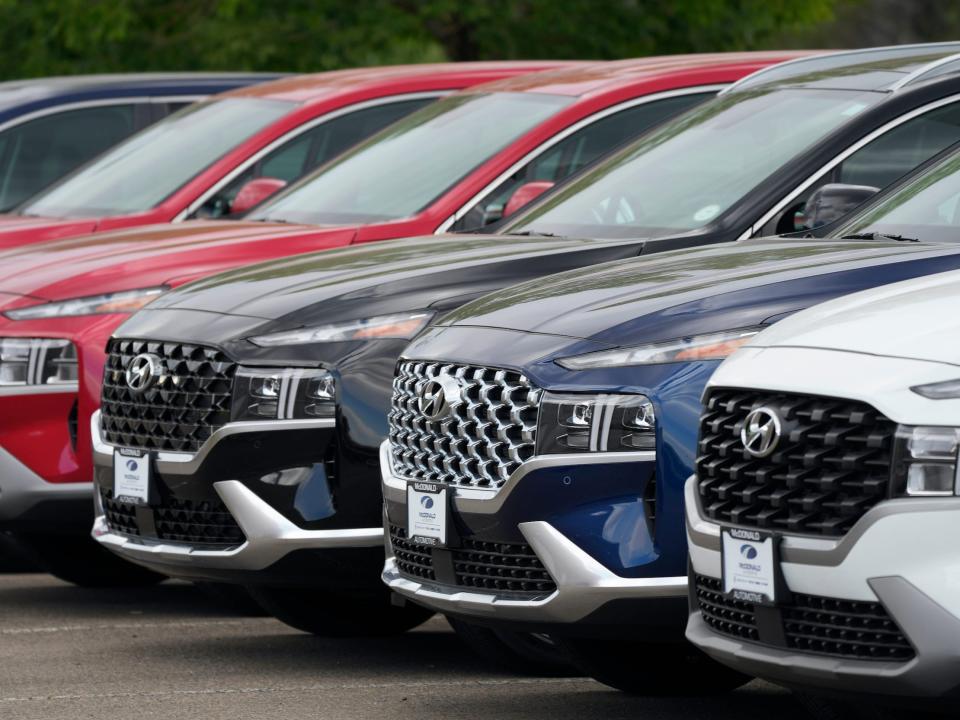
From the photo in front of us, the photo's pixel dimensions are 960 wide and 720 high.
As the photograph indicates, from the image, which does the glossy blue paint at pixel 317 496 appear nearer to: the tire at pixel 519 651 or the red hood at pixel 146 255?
the tire at pixel 519 651

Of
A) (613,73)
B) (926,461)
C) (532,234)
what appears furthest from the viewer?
(613,73)

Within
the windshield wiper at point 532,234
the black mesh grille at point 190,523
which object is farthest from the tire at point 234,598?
the windshield wiper at point 532,234

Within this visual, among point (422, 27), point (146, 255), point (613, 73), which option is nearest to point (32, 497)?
point (146, 255)

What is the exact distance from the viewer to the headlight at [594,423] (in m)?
5.24

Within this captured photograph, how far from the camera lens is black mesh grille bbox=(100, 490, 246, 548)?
663 centimetres

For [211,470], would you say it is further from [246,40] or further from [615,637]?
[246,40]

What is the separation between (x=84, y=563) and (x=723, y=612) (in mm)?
4689

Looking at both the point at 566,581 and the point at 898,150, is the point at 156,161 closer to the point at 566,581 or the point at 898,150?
the point at 898,150

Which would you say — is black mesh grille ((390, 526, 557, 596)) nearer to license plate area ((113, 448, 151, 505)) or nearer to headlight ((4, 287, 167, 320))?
license plate area ((113, 448, 151, 505))

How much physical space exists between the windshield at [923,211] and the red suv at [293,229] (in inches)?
63.0

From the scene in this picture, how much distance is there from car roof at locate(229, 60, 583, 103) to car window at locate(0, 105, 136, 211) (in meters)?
1.74

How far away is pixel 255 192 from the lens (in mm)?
9883

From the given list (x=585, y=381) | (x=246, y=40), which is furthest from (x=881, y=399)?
(x=246, y=40)

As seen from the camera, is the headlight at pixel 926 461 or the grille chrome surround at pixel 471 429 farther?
the grille chrome surround at pixel 471 429
